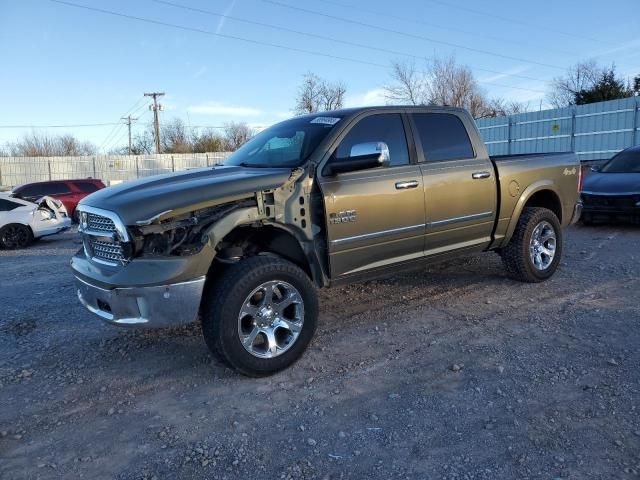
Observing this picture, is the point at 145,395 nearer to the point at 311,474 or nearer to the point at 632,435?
the point at 311,474

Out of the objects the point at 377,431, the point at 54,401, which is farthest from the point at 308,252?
the point at 54,401

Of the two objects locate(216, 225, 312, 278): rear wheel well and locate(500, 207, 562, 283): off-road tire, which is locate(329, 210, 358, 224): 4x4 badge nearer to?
locate(216, 225, 312, 278): rear wheel well

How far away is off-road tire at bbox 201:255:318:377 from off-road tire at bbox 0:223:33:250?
357 inches

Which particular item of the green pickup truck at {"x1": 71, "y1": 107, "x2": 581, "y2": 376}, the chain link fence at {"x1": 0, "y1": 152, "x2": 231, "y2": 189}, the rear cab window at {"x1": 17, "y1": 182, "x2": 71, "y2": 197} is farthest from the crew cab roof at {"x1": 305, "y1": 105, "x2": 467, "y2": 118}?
the chain link fence at {"x1": 0, "y1": 152, "x2": 231, "y2": 189}

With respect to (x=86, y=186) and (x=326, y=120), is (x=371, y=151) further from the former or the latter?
(x=86, y=186)

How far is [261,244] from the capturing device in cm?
406

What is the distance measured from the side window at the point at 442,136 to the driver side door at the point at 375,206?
0.25 metres

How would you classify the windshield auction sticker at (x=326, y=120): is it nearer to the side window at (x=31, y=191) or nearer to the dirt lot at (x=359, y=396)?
the dirt lot at (x=359, y=396)

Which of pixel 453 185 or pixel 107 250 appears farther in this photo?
pixel 453 185

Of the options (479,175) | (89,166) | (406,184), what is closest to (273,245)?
(406,184)

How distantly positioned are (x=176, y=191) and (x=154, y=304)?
80cm

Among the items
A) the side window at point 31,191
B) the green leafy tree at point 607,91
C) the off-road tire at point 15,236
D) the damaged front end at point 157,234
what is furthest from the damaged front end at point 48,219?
the green leafy tree at point 607,91

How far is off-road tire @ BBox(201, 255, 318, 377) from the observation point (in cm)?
345

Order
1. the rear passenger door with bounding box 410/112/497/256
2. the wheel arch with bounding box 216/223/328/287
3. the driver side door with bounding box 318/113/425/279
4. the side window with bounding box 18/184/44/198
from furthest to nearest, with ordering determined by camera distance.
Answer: the side window with bounding box 18/184/44/198 < the rear passenger door with bounding box 410/112/497/256 < the driver side door with bounding box 318/113/425/279 < the wheel arch with bounding box 216/223/328/287
